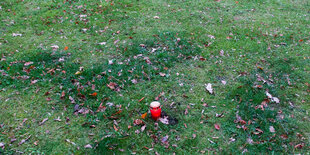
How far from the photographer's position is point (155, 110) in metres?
3.50

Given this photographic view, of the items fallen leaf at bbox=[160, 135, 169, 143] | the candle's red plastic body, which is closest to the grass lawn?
fallen leaf at bbox=[160, 135, 169, 143]

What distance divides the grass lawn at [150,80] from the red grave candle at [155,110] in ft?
0.52

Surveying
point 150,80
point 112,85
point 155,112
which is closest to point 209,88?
point 150,80

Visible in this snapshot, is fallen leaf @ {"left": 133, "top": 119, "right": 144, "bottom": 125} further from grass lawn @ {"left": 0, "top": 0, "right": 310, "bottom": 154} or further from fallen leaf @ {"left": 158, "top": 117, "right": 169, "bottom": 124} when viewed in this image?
fallen leaf @ {"left": 158, "top": 117, "right": 169, "bottom": 124}

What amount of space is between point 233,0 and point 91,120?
7.57m

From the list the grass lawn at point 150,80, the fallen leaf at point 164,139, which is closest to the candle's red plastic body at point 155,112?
the grass lawn at point 150,80

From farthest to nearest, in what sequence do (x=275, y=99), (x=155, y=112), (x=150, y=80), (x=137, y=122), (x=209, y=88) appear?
(x=150, y=80)
(x=209, y=88)
(x=275, y=99)
(x=137, y=122)
(x=155, y=112)

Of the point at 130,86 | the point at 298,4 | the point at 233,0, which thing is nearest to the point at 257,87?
the point at 130,86

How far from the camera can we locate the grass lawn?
345 centimetres

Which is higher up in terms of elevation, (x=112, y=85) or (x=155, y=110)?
(x=155, y=110)

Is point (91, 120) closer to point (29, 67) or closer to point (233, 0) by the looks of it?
point (29, 67)

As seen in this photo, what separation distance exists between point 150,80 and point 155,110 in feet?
4.01

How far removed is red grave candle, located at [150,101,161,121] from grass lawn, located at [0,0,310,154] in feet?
0.52

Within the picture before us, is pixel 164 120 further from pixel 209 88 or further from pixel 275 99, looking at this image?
pixel 275 99
